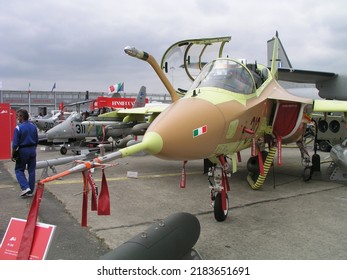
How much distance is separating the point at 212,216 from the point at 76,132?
32.0ft

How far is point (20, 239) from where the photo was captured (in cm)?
279

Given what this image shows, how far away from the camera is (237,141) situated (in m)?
4.88

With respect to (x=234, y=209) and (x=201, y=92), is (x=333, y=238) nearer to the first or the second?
(x=234, y=209)

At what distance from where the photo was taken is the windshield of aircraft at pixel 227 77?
490 centimetres

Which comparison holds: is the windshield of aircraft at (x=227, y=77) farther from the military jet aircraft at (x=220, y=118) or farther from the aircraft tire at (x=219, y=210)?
the aircraft tire at (x=219, y=210)

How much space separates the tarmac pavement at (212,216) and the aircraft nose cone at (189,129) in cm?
52

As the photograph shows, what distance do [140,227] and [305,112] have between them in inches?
151

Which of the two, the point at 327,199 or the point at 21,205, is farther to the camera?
the point at 327,199

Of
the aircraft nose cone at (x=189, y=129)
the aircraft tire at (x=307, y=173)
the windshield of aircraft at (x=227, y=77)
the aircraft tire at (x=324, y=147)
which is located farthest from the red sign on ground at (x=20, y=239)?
the aircraft tire at (x=324, y=147)

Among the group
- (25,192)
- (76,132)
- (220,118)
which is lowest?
(25,192)

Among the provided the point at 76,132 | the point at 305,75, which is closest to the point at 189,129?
the point at 76,132

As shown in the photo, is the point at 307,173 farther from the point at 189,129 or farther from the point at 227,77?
the point at 189,129

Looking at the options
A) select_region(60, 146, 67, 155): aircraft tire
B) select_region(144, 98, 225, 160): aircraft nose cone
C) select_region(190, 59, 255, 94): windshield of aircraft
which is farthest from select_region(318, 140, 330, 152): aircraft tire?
select_region(144, 98, 225, 160): aircraft nose cone

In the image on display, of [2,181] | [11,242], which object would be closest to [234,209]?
[11,242]
